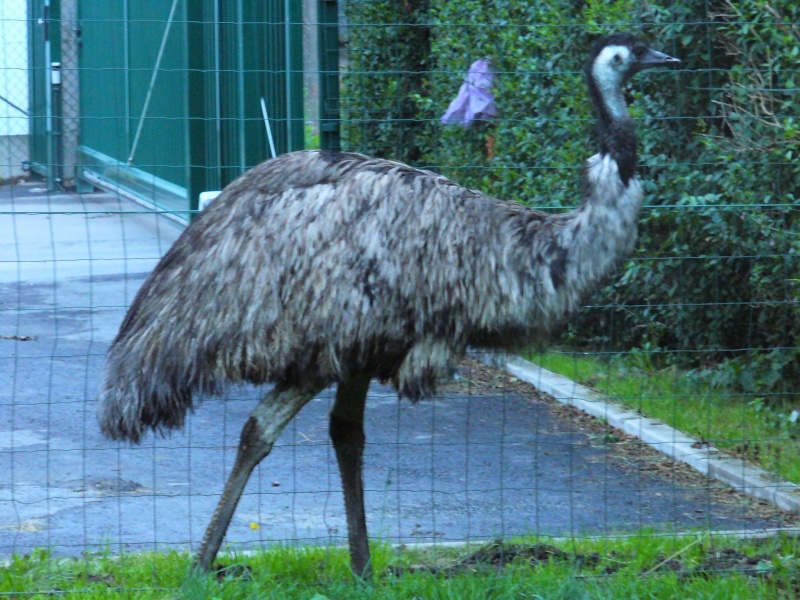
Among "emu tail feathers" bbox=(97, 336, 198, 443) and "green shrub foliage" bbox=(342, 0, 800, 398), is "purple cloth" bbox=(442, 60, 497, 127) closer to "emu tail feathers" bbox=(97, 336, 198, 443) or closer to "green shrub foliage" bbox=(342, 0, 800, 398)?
"green shrub foliage" bbox=(342, 0, 800, 398)

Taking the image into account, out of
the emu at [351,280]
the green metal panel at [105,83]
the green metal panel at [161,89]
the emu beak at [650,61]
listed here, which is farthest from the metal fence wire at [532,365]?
the green metal panel at [105,83]

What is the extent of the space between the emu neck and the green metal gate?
2.12 m

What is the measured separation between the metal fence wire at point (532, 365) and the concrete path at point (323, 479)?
20mm

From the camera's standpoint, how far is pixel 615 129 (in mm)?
3623

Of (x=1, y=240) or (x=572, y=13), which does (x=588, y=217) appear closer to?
(x=572, y=13)

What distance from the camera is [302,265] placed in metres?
3.50

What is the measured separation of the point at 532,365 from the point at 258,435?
3.81 m

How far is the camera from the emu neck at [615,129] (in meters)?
3.61

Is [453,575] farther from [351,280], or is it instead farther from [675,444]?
[675,444]

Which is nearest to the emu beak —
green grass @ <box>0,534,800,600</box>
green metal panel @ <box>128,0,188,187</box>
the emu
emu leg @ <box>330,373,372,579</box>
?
the emu

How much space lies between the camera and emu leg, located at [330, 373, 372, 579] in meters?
3.95

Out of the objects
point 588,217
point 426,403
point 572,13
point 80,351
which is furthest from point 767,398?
point 80,351

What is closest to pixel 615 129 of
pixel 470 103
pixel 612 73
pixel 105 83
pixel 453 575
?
pixel 612 73

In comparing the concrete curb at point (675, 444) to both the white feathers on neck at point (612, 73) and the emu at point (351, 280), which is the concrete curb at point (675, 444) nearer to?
the emu at point (351, 280)
